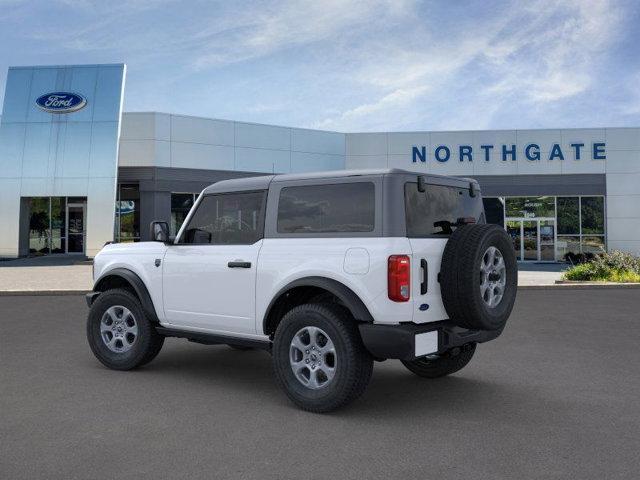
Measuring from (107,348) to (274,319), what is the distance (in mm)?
2266

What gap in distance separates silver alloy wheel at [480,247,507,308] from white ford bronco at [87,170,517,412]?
1cm

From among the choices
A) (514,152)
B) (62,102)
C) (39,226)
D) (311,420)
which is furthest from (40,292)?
(514,152)

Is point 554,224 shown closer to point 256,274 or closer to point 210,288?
point 210,288

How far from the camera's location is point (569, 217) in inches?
1210

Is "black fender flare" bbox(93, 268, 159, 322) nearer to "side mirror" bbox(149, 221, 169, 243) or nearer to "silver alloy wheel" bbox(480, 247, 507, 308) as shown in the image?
"side mirror" bbox(149, 221, 169, 243)

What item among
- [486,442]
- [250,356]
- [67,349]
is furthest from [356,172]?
[67,349]

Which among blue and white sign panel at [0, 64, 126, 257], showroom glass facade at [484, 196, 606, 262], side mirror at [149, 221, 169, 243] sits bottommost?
side mirror at [149, 221, 169, 243]

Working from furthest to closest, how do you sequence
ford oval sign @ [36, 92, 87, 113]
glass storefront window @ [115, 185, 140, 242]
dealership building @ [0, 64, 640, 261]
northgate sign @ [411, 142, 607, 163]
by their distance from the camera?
northgate sign @ [411, 142, 607, 163] → glass storefront window @ [115, 185, 140, 242] → ford oval sign @ [36, 92, 87, 113] → dealership building @ [0, 64, 640, 261]

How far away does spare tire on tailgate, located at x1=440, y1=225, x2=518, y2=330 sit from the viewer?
4.88m

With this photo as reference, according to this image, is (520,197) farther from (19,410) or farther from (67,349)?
(19,410)

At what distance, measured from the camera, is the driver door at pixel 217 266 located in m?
5.62

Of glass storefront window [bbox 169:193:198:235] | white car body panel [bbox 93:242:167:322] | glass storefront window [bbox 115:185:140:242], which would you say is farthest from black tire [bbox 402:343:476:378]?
glass storefront window [bbox 115:185:140:242]

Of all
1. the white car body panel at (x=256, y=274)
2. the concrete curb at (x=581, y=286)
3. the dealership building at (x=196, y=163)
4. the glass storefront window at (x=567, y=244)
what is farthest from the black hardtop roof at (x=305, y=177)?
the glass storefront window at (x=567, y=244)

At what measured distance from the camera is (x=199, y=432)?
452 cm
